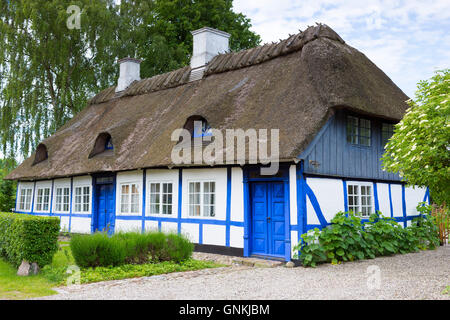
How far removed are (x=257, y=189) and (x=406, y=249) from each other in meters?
4.21

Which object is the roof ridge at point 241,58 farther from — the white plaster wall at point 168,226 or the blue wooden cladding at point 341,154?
the white plaster wall at point 168,226

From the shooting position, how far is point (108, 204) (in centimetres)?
1418

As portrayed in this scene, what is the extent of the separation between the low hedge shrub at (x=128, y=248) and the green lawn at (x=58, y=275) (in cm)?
19

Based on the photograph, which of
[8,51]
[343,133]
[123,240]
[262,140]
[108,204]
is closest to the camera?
[123,240]

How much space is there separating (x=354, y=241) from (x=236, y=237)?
8.58 ft

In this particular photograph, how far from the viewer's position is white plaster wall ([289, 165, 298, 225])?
29.9 ft

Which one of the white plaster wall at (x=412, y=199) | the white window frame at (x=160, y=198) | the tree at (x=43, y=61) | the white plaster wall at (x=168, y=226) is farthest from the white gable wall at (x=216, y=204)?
the tree at (x=43, y=61)

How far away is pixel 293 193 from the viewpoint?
916cm

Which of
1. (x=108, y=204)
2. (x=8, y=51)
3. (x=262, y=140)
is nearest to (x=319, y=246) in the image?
(x=262, y=140)

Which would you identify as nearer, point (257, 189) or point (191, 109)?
point (257, 189)

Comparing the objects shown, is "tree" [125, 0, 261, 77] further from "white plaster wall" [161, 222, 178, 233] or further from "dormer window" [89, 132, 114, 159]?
"white plaster wall" [161, 222, 178, 233]

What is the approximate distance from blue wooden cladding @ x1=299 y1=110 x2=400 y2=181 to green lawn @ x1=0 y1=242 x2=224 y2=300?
310cm

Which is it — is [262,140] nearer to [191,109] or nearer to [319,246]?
[319,246]

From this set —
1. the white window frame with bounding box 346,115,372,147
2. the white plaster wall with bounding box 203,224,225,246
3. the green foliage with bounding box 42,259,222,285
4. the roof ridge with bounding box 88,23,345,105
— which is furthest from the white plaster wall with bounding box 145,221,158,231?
the white window frame with bounding box 346,115,372,147
